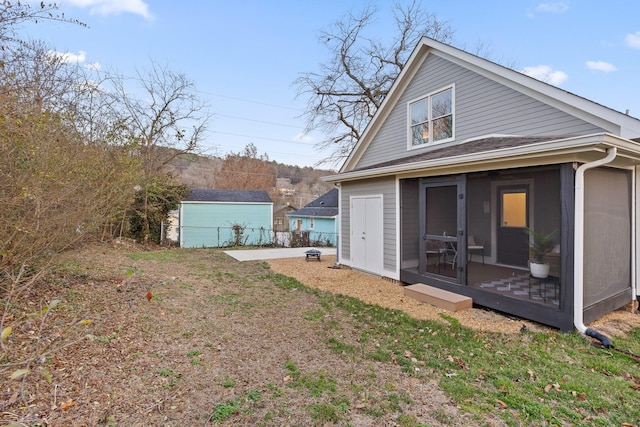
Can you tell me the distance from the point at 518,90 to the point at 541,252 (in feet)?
10.7

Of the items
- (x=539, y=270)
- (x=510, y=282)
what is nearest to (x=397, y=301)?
(x=510, y=282)

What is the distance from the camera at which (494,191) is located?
7984 millimetres

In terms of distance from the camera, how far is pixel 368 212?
8.20m

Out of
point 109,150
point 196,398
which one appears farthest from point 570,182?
point 109,150

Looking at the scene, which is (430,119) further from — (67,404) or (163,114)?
(163,114)

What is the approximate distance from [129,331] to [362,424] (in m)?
2.99

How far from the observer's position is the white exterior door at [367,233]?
25.8 ft

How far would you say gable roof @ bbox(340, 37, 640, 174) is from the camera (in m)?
5.08

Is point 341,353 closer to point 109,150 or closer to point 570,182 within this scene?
point 570,182

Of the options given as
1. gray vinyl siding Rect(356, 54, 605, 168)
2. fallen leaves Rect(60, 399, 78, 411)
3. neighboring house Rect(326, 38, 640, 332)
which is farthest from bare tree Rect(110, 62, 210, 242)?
fallen leaves Rect(60, 399, 78, 411)

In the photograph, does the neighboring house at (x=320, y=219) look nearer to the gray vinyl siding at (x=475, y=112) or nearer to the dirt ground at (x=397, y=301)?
the dirt ground at (x=397, y=301)

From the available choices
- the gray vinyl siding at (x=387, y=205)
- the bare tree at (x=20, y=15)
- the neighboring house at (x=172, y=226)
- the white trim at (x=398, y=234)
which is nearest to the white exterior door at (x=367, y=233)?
the gray vinyl siding at (x=387, y=205)

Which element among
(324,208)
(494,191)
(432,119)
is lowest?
A: (324,208)

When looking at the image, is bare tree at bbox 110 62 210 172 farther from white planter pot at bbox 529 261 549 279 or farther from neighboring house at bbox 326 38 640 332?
white planter pot at bbox 529 261 549 279
